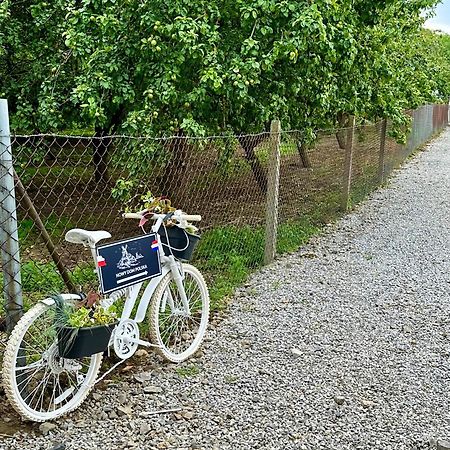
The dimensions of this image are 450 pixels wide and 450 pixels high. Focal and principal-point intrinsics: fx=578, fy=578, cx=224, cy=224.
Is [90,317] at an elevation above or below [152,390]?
above

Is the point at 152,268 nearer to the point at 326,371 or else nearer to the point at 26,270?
the point at 326,371

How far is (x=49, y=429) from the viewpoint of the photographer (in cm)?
277

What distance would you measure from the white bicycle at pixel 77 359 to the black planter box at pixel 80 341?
0.17 ft

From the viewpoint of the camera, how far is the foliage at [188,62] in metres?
5.23

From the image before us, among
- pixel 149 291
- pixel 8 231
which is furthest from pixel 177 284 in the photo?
pixel 8 231

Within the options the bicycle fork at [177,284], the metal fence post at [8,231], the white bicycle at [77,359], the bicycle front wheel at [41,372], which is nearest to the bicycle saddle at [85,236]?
the white bicycle at [77,359]

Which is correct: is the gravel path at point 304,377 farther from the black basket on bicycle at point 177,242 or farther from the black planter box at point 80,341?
the black basket on bicycle at point 177,242

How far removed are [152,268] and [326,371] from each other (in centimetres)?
126

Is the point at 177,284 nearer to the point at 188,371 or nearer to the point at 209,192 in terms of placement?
the point at 188,371

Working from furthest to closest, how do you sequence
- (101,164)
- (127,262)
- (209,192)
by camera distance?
1. (101,164)
2. (209,192)
3. (127,262)

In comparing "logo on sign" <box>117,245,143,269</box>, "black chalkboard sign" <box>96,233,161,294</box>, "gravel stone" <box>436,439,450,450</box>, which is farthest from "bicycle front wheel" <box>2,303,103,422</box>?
"gravel stone" <box>436,439,450,450</box>

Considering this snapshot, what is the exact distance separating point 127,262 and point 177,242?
18.3 inches

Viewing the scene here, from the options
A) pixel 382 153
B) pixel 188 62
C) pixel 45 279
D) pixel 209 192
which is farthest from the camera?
pixel 382 153

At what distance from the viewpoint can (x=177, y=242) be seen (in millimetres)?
3482
